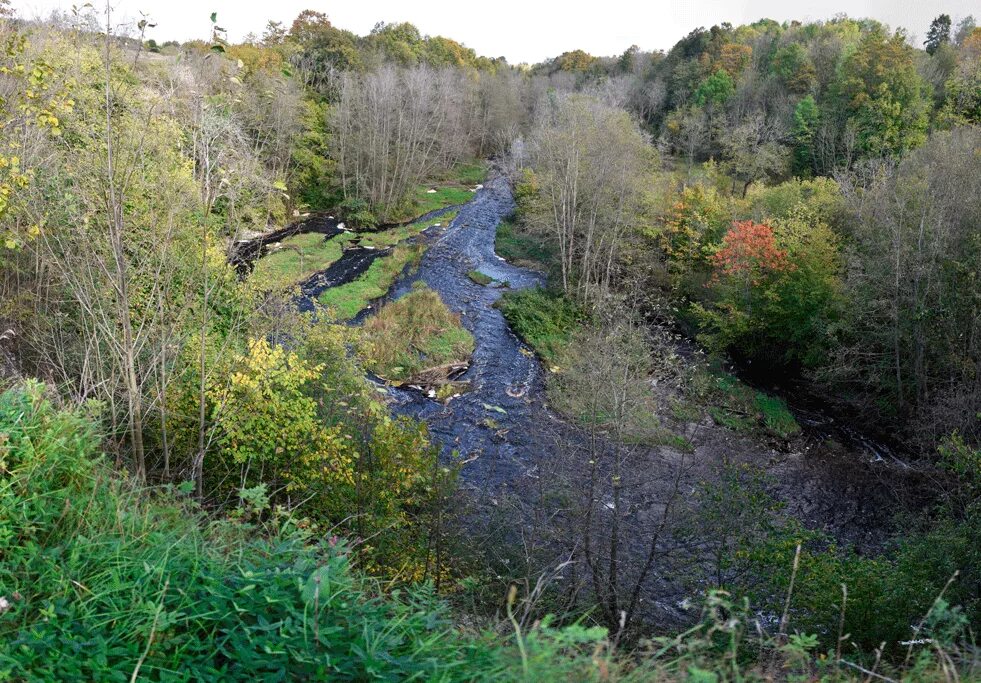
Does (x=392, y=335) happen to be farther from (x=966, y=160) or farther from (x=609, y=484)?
(x=966, y=160)

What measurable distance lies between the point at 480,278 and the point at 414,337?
8111 mm

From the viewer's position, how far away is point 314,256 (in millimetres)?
29328

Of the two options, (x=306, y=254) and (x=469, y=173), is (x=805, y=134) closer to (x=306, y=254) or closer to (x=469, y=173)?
(x=469, y=173)

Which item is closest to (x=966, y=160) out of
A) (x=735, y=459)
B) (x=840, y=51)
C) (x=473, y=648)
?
(x=735, y=459)

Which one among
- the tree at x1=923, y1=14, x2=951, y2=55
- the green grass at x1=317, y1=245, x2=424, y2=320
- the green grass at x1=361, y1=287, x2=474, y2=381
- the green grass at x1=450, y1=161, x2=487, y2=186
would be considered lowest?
the green grass at x1=361, y1=287, x2=474, y2=381

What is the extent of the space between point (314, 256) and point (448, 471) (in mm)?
22140

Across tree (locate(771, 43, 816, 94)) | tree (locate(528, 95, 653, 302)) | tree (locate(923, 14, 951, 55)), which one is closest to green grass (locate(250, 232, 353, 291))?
tree (locate(528, 95, 653, 302))

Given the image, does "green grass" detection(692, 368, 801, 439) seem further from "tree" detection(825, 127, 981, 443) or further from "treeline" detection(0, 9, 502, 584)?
"treeline" detection(0, 9, 502, 584)

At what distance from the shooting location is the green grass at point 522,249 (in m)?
30.9

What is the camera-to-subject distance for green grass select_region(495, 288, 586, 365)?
22.4 metres

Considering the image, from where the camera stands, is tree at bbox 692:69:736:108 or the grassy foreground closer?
the grassy foreground

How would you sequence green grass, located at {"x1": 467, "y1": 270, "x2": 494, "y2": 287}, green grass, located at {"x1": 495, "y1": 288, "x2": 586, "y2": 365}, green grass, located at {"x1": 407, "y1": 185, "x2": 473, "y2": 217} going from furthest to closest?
green grass, located at {"x1": 407, "y1": 185, "x2": 473, "y2": 217}, green grass, located at {"x1": 467, "y1": 270, "x2": 494, "y2": 287}, green grass, located at {"x1": 495, "y1": 288, "x2": 586, "y2": 365}

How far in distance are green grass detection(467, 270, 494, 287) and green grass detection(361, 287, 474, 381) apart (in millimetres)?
4817

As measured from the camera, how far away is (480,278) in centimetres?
2836
